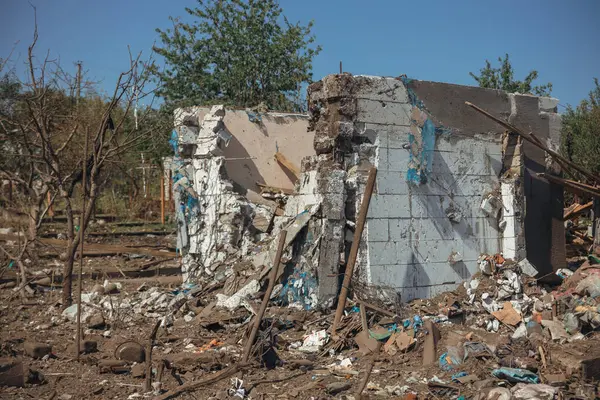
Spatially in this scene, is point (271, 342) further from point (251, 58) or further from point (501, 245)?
point (251, 58)

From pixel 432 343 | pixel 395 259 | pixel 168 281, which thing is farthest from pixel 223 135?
pixel 432 343

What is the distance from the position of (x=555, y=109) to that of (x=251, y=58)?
11.8 meters

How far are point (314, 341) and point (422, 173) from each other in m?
2.72

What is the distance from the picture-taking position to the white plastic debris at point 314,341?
21.4 feet

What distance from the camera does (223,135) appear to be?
10391 millimetres

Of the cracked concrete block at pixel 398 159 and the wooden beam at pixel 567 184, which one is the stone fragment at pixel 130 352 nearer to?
the cracked concrete block at pixel 398 159

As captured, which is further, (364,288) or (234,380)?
(364,288)

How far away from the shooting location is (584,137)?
62.6ft

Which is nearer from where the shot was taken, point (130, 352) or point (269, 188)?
point (130, 352)

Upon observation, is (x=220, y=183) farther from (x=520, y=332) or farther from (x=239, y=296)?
(x=520, y=332)

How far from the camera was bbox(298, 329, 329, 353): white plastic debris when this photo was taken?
6.52m

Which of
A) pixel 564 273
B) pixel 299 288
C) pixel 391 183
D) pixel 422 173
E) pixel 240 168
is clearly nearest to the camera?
pixel 299 288

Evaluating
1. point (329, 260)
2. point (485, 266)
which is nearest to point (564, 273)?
point (485, 266)

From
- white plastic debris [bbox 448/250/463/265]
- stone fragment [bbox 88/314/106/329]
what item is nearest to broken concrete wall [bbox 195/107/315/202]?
stone fragment [bbox 88/314/106/329]
